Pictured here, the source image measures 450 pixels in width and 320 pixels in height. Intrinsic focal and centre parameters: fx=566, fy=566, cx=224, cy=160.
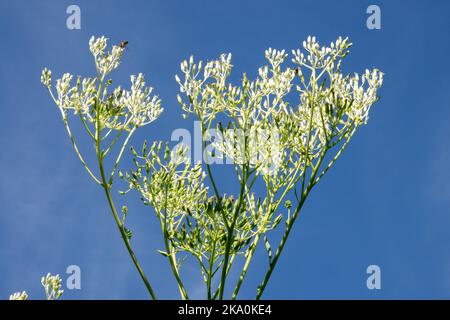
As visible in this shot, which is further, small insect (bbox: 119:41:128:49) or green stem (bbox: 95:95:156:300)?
small insect (bbox: 119:41:128:49)

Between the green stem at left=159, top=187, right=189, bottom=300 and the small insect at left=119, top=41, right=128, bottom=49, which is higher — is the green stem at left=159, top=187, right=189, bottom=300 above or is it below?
below

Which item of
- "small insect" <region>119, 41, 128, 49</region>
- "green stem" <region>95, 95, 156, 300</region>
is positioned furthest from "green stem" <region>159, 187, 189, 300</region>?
"small insect" <region>119, 41, 128, 49</region>

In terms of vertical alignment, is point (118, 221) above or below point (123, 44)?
below

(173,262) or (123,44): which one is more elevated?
(123,44)


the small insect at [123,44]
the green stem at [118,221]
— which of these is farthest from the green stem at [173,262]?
the small insect at [123,44]

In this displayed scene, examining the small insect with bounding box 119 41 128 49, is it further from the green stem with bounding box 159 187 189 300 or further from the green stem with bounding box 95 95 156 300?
the green stem with bounding box 159 187 189 300

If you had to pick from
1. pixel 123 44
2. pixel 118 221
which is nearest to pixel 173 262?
pixel 118 221

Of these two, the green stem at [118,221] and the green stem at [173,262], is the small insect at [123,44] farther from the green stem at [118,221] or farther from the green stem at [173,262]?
the green stem at [173,262]

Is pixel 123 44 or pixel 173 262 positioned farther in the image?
pixel 123 44

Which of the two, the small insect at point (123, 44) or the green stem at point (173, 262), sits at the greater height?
the small insect at point (123, 44)

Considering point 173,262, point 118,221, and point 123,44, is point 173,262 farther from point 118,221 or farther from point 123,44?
point 123,44

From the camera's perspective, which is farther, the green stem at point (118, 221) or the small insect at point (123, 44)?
the small insect at point (123, 44)
